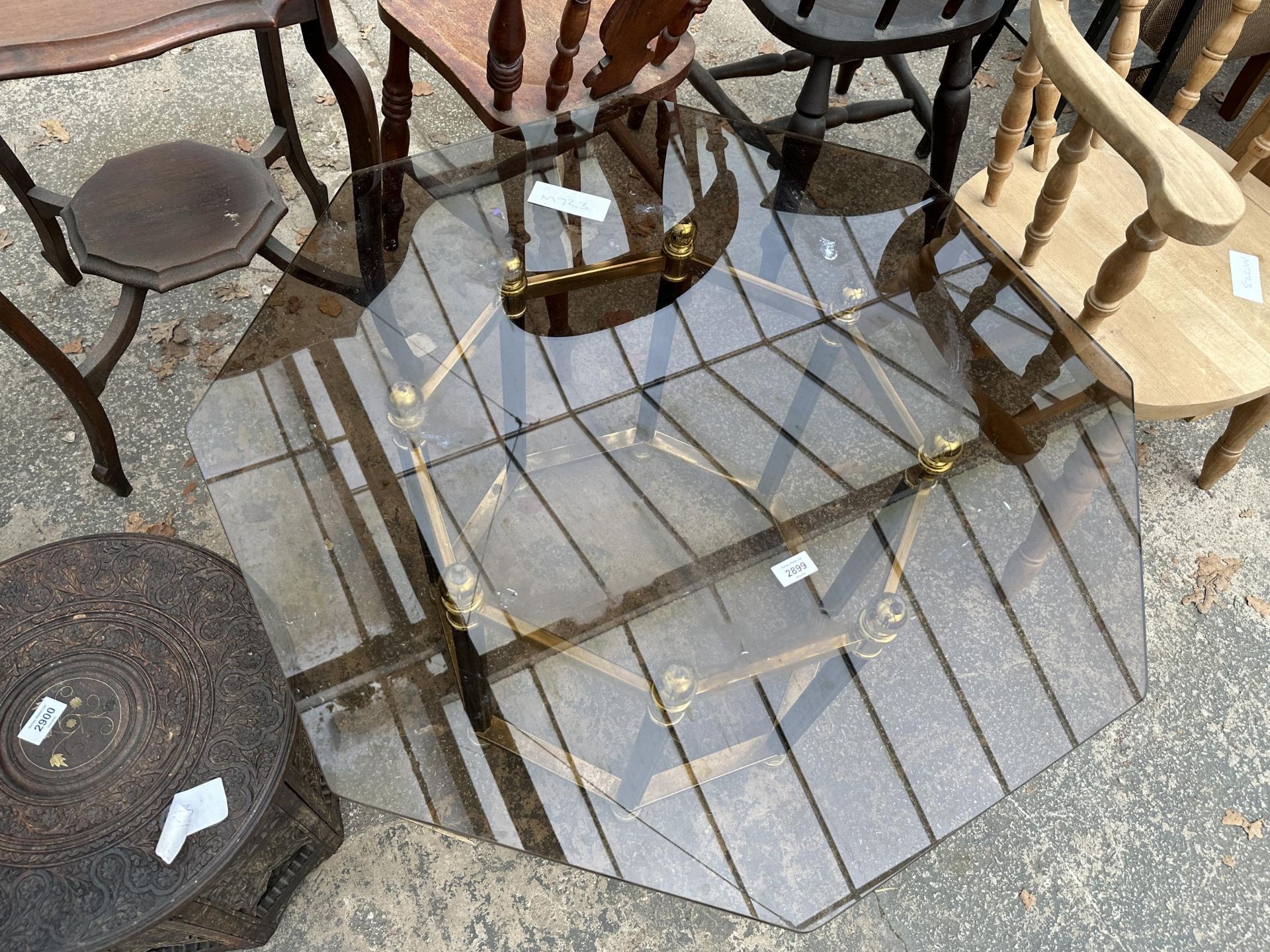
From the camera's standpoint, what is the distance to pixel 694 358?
170 cm

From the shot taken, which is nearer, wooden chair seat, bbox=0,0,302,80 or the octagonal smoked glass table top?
the octagonal smoked glass table top

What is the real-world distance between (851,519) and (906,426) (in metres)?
0.19

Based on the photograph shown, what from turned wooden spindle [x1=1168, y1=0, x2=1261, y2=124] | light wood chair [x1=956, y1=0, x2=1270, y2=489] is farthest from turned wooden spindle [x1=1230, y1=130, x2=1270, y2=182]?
turned wooden spindle [x1=1168, y1=0, x2=1261, y2=124]

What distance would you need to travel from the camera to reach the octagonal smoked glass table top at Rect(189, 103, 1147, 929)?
115 centimetres

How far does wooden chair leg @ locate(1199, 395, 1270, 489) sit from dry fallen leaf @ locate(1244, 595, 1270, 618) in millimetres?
286

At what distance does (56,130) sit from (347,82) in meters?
1.34

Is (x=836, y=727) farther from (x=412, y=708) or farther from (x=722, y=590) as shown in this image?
(x=412, y=708)

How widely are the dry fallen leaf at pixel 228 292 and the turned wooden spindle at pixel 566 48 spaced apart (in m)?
1.04

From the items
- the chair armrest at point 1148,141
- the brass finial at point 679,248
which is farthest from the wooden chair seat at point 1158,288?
the brass finial at point 679,248

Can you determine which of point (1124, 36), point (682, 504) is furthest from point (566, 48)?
point (1124, 36)

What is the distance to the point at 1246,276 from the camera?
1.66 m

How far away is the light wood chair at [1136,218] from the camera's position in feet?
4.03

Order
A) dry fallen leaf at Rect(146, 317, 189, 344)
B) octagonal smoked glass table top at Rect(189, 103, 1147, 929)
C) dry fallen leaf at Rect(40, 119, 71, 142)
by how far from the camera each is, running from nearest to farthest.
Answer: octagonal smoked glass table top at Rect(189, 103, 1147, 929)
dry fallen leaf at Rect(146, 317, 189, 344)
dry fallen leaf at Rect(40, 119, 71, 142)

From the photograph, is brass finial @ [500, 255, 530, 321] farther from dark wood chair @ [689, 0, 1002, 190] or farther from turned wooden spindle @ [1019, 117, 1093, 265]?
turned wooden spindle @ [1019, 117, 1093, 265]
